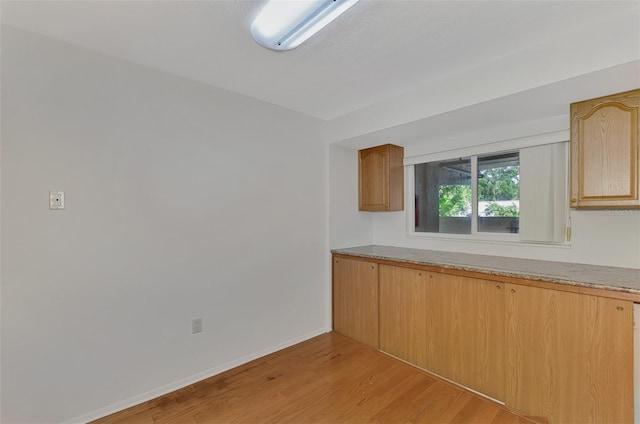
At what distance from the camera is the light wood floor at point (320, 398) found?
1.82 metres

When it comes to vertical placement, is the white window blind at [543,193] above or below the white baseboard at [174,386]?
above

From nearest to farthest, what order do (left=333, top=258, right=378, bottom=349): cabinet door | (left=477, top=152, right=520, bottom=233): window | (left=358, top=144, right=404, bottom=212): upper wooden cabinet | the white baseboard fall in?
the white baseboard < (left=477, top=152, right=520, bottom=233): window < (left=333, top=258, right=378, bottom=349): cabinet door < (left=358, top=144, right=404, bottom=212): upper wooden cabinet

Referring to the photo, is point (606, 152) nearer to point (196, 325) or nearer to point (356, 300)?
point (356, 300)

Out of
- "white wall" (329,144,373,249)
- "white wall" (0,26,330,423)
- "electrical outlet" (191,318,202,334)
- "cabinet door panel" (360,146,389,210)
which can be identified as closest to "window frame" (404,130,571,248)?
"cabinet door panel" (360,146,389,210)

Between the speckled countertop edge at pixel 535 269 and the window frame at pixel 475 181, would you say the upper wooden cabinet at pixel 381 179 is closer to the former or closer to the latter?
the window frame at pixel 475 181

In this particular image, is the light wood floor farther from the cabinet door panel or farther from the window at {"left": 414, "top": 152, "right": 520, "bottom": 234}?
the cabinet door panel

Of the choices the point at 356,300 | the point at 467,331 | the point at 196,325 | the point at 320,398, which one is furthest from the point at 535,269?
the point at 196,325

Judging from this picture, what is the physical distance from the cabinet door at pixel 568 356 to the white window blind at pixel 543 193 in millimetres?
729

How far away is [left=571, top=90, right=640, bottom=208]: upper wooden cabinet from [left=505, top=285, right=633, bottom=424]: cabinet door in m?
0.69

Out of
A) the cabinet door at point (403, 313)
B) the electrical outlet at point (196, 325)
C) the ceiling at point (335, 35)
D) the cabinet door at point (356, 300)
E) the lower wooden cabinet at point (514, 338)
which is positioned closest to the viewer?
the ceiling at point (335, 35)

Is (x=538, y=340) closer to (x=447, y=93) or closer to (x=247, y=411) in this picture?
(x=447, y=93)

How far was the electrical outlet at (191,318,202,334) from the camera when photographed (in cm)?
222

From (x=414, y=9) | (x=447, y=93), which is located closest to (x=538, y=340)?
(x=447, y=93)

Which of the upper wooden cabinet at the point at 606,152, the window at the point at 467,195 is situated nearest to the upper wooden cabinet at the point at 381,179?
the window at the point at 467,195
